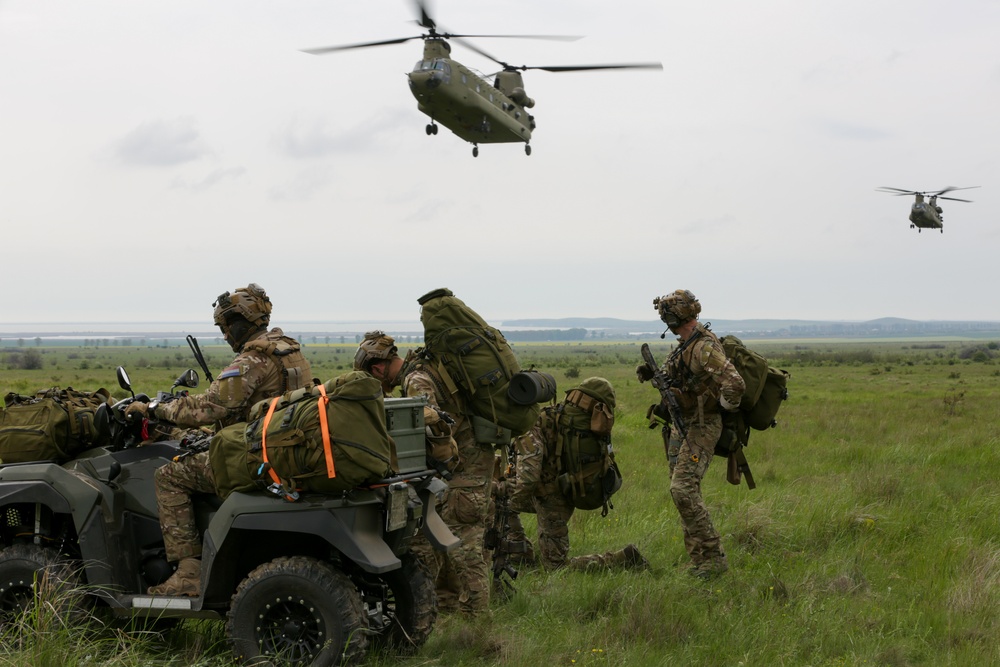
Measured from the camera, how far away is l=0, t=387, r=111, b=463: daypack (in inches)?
225

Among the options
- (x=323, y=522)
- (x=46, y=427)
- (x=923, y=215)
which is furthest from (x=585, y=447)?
(x=923, y=215)

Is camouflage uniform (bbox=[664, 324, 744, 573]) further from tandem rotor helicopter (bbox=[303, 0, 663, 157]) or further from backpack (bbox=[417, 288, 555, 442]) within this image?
tandem rotor helicopter (bbox=[303, 0, 663, 157])

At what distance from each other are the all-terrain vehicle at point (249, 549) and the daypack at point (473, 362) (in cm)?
99

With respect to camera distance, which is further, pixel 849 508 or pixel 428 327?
pixel 849 508

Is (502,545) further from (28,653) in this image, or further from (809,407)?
(809,407)

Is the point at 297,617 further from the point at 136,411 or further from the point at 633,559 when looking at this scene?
the point at 633,559

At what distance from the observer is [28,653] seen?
15.1 ft

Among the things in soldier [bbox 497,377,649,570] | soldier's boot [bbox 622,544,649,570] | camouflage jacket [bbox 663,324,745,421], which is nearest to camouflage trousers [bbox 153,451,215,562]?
soldier [bbox 497,377,649,570]

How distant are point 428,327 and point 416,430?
1294mm

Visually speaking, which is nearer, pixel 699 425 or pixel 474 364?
pixel 474 364

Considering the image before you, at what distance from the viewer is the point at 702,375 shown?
348 inches

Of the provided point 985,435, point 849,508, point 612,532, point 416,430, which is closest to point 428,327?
point 416,430

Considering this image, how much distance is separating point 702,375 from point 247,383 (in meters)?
4.50

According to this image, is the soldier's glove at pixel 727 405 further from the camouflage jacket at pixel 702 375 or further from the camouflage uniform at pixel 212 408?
the camouflage uniform at pixel 212 408
